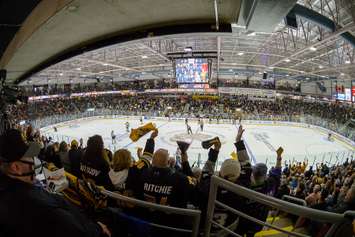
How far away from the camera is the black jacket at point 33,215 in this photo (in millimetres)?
1201

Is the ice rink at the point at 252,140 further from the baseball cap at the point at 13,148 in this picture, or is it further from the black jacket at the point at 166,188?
the baseball cap at the point at 13,148

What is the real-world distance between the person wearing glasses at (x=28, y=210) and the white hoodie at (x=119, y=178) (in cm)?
124

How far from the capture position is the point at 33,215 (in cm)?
124

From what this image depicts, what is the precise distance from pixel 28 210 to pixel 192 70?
12.9 m

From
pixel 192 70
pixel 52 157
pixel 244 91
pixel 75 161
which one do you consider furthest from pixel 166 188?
pixel 244 91

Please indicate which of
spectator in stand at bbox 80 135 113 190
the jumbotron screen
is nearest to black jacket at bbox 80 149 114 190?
spectator in stand at bbox 80 135 113 190

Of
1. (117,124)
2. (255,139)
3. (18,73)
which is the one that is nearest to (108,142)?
(117,124)

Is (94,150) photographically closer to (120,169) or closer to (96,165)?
(96,165)

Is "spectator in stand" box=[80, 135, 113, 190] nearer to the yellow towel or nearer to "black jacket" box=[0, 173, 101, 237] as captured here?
the yellow towel

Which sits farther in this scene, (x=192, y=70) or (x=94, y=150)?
(x=192, y=70)

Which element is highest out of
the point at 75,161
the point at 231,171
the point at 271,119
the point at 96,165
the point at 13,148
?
the point at 13,148

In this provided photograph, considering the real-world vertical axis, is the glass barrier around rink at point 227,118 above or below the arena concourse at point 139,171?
below

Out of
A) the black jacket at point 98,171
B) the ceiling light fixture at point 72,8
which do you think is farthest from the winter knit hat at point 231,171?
the ceiling light fixture at point 72,8

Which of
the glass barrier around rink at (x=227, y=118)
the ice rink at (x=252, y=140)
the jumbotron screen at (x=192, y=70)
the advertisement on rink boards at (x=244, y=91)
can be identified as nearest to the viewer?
the jumbotron screen at (x=192, y=70)
